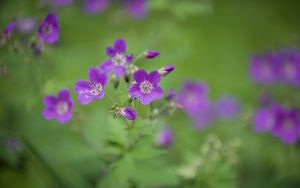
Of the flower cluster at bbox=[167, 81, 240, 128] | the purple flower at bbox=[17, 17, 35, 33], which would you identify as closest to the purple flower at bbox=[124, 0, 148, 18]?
the flower cluster at bbox=[167, 81, 240, 128]

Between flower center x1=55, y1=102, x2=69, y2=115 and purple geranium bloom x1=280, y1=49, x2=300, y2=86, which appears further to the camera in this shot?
purple geranium bloom x1=280, y1=49, x2=300, y2=86

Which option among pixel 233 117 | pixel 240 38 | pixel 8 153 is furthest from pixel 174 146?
pixel 240 38

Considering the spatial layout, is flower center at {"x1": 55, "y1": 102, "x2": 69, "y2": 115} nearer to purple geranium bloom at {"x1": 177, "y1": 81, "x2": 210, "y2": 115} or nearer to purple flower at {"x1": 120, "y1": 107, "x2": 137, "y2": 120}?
purple flower at {"x1": 120, "y1": 107, "x2": 137, "y2": 120}

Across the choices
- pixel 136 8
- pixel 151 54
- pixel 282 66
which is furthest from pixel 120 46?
pixel 136 8

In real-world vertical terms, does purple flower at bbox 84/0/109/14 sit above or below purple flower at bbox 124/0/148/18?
above

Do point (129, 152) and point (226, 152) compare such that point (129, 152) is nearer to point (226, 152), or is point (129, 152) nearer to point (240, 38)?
point (226, 152)

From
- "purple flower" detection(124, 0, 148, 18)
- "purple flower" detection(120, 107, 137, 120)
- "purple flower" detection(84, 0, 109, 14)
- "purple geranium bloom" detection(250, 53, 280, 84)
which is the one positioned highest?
"purple flower" detection(84, 0, 109, 14)

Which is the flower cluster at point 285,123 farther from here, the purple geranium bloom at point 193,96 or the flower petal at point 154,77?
the flower petal at point 154,77
